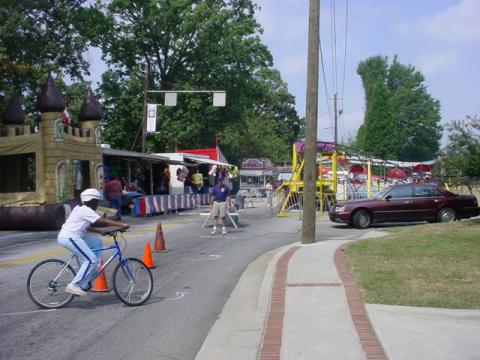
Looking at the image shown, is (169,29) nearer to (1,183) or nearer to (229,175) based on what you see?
(229,175)

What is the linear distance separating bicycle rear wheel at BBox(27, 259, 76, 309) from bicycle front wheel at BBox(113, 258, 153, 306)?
66 centimetres

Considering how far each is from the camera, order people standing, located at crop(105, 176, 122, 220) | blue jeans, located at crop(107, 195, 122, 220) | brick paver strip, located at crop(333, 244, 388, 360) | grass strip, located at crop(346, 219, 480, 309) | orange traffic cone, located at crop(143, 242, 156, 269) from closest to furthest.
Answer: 1. brick paver strip, located at crop(333, 244, 388, 360)
2. grass strip, located at crop(346, 219, 480, 309)
3. orange traffic cone, located at crop(143, 242, 156, 269)
4. people standing, located at crop(105, 176, 122, 220)
5. blue jeans, located at crop(107, 195, 122, 220)

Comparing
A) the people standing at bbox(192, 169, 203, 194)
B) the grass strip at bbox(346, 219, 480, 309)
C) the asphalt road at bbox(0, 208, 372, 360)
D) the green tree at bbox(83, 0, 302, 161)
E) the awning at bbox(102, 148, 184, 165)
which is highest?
the green tree at bbox(83, 0, 302, 161)

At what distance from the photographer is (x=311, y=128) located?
15.4 meters

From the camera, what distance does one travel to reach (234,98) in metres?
47.2

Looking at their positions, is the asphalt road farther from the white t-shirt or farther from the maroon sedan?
the maroon sedan

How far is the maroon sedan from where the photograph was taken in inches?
786

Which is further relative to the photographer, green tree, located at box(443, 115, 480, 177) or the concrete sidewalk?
green tree, located at box(443, 115, 480, 177)

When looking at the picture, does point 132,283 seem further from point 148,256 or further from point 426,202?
point 426,202

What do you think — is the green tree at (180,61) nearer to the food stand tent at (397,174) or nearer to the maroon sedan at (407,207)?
the food stand tent at (397,174)

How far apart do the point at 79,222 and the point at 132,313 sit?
1426mm

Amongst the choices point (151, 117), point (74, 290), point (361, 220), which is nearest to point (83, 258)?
point (74, 290)

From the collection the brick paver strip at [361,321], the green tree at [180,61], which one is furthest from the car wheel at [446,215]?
the green tree at [180,61]

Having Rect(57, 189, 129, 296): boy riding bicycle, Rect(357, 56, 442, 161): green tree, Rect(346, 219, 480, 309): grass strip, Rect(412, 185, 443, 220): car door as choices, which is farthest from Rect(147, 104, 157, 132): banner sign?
Rect(357, 56, 442, 161): green tree
